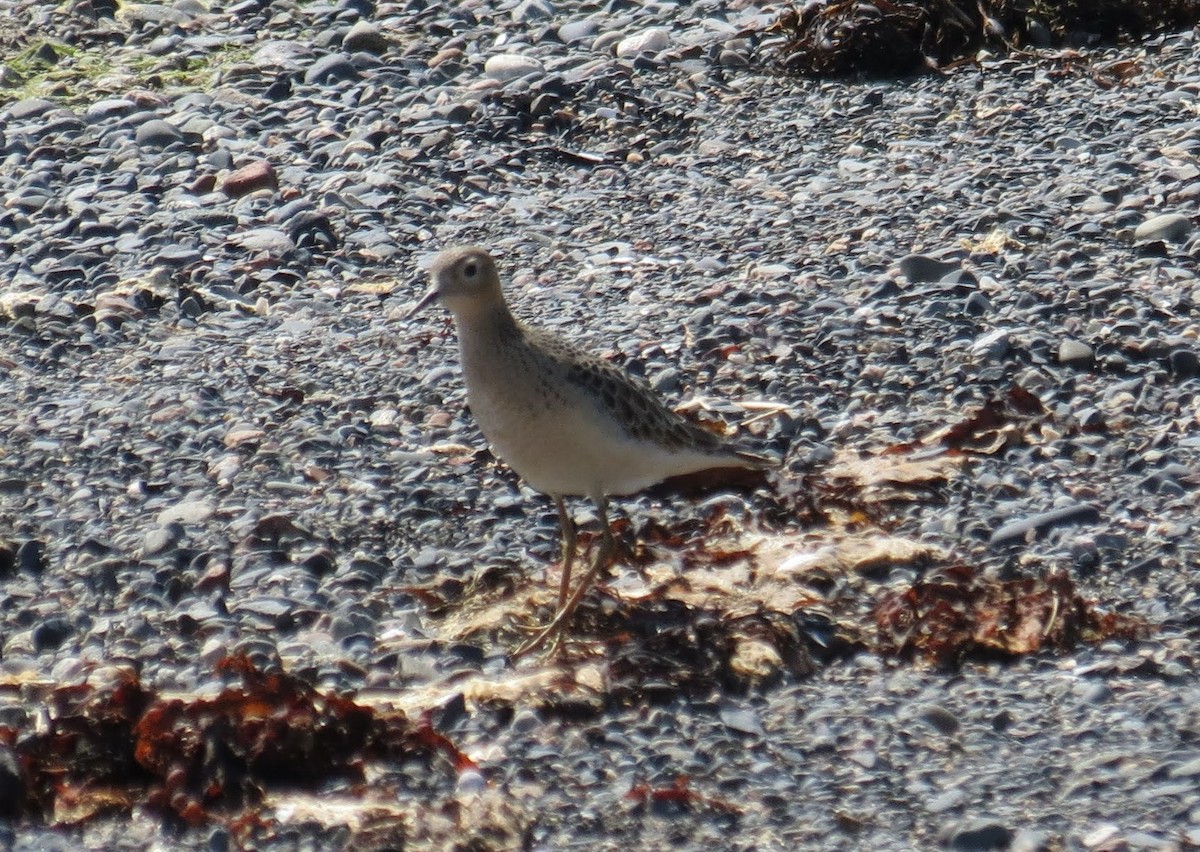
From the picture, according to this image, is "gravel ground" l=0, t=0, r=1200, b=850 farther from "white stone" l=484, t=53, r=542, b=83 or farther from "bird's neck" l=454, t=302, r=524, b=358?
"bird's neck" l=454, t=302, r=524, b=358

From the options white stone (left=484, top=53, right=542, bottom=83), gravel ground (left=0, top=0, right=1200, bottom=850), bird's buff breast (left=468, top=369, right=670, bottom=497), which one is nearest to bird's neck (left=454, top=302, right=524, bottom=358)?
bird's buff breast (left=468, top=369, right=670, bottom=497)

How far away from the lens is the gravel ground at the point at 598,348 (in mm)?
5219

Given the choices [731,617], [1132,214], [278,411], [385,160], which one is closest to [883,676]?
[731,617]

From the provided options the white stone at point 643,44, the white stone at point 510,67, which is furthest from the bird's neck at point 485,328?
the white stone at point 643,44

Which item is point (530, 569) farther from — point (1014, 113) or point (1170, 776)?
point (1014, 113)

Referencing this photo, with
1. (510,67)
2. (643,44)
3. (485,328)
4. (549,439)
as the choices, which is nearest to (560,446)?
(549,439)

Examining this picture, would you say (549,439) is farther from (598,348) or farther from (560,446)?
(598,348)

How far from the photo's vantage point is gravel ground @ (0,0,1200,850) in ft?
17.1

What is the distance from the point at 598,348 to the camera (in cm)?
795

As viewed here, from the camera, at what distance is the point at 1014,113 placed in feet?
33.3

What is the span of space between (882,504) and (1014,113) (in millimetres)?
4399

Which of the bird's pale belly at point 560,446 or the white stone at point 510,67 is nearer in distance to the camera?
the bird's pale belly at point 560,446

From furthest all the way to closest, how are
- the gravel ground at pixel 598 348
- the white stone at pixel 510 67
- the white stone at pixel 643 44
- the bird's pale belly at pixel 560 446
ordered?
the white stone at pixel 643 44, the white stone at pixel 510 67, the bird's pale belly at pixel 560 446, the gravel ground at pixel 598 348

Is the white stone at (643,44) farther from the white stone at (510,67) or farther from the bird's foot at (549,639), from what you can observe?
the bird's foot at (549,639)
